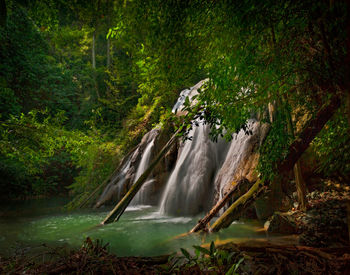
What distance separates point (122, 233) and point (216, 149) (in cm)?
504

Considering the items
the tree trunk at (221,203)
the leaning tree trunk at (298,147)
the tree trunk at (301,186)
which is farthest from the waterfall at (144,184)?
the tree trunk at (301,186)

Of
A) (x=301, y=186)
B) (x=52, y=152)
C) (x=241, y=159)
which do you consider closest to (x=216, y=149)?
(x=241, y=159)

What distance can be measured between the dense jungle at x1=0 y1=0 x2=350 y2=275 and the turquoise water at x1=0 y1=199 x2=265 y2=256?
5cm

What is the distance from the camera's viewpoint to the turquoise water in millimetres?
4645

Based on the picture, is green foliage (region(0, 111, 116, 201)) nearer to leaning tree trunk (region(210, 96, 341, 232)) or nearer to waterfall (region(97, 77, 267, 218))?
waterfall (region(97, 77, 267, 218))

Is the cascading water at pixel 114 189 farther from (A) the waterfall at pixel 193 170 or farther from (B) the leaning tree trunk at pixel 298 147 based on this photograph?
(B) the leaning tree trunk at pixel 298 147

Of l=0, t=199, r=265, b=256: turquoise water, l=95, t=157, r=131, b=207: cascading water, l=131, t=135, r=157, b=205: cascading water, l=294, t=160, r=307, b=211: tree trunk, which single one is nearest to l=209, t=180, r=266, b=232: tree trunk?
l=0, t=199, r=265, b=256: turquoise water

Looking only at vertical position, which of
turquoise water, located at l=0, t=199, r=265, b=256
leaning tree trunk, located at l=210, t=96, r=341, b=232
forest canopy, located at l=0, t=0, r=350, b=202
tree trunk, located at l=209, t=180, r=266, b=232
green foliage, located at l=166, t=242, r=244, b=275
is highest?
forest canopy, located at l=0, t=0, r=350, b=202

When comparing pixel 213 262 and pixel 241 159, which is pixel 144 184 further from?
pixel 213 262

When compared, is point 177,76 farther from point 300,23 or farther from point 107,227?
A: point 107,227

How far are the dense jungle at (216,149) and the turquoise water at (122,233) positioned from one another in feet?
0.18

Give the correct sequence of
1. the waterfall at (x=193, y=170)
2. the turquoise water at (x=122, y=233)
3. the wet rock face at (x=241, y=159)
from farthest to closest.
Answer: the waterfall at (x=193, y=170)
the wet rock face at (x=241, y=159)
the turquoise water at (x=122, y=233)

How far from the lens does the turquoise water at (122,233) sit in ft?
15.2

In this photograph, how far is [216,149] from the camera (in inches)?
363
